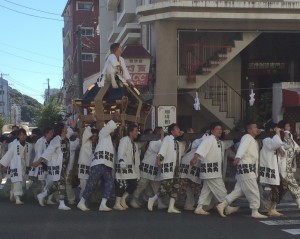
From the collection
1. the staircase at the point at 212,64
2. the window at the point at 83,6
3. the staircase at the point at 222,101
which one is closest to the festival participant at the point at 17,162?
the staircase at the point at 212,64

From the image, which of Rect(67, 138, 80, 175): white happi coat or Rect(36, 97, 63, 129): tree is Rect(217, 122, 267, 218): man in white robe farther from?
Rect(36, 97, 63, 129): tree

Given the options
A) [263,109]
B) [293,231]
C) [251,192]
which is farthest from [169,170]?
[263,109]

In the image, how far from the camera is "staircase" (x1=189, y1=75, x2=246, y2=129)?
17.8 meters

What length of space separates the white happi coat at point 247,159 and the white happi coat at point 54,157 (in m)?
3.59

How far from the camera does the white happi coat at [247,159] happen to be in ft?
27.5

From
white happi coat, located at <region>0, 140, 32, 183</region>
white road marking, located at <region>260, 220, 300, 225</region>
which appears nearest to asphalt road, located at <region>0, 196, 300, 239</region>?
white road marking, located at <region>260, 220, 300, 225</region>

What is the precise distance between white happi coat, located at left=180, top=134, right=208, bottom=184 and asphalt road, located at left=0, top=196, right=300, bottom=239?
2.40 feet

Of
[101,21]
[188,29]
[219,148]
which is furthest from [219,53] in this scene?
[101,21]

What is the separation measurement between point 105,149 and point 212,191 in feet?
7.33

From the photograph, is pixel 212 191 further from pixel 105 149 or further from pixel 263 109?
pixel 263 109

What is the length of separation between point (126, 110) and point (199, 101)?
7598 millimetres

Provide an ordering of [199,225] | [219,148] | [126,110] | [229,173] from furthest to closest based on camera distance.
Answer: [229,173], [126,110], [219,148], [199,225]

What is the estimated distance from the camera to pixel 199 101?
17438 millimetres

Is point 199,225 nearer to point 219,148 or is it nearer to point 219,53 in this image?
point 219,148
